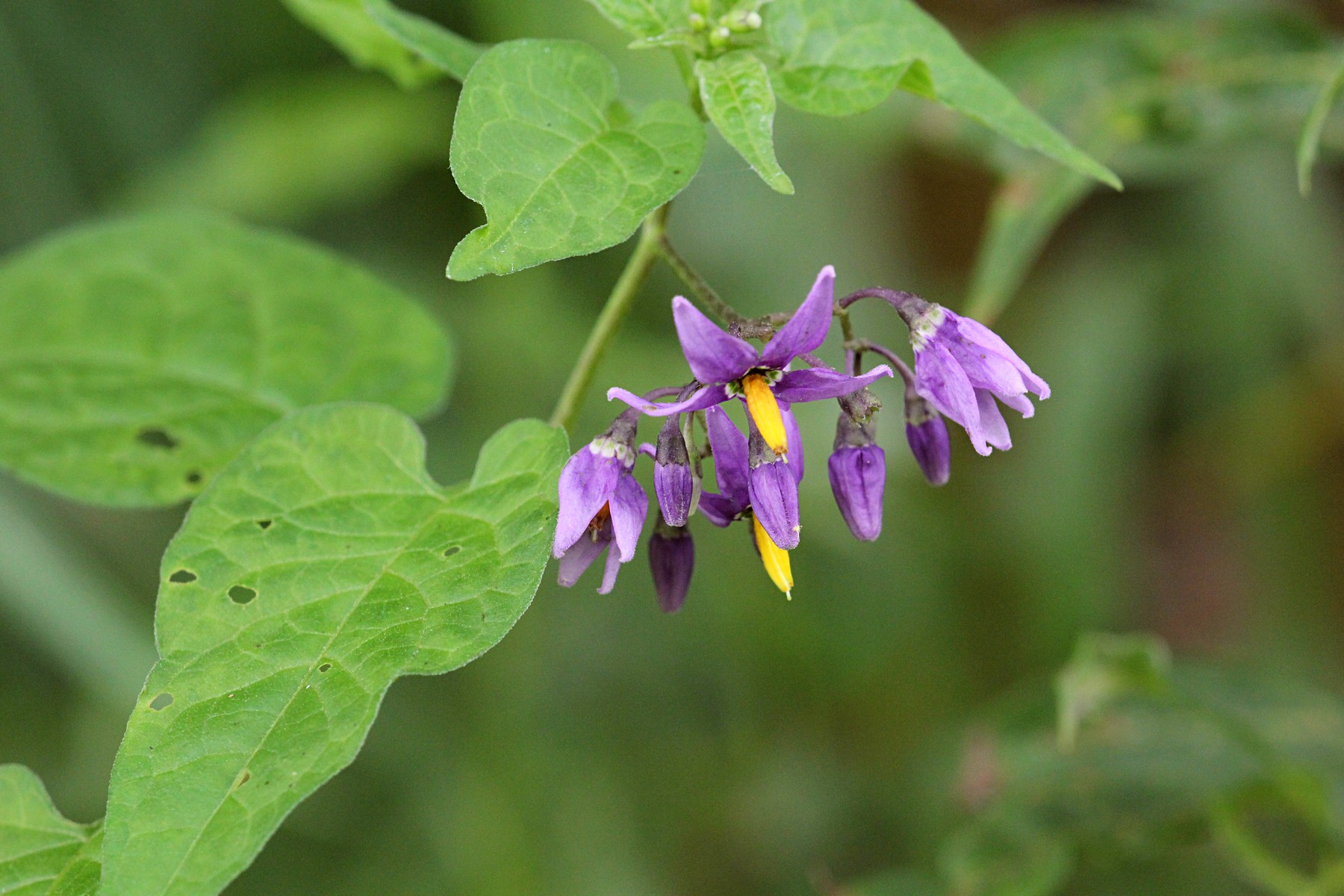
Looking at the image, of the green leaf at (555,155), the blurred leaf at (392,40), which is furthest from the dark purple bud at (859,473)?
the blurred leaf at (392,40)

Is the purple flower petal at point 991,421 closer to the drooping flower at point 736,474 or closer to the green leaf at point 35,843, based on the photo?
the drooping flower at point 736,474

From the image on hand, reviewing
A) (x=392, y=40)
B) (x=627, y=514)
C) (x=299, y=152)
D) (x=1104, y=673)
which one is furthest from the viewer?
(x=299, y=152)

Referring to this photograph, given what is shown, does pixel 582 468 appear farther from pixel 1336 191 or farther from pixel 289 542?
pixel 1336 191

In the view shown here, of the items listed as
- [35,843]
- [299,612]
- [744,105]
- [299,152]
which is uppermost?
[744,105]

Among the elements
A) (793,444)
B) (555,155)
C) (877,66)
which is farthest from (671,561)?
(877,66)

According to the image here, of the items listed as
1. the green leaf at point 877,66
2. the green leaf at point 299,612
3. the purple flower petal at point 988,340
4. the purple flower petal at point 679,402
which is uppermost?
the green leaf at point 877,66

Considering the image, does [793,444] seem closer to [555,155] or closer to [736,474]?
[736,474]

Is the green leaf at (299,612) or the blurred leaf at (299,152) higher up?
the green leaf at (299,612)
